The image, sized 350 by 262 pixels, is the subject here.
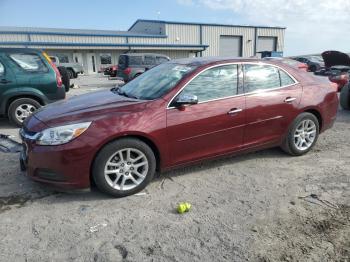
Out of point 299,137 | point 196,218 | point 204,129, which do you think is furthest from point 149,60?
point 196,218

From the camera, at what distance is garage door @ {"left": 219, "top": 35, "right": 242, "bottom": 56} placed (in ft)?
136

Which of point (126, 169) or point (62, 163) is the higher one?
point (62, 163)

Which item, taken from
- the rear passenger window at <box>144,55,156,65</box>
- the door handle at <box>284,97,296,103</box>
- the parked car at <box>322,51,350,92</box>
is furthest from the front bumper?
the rear passenger window at <box>144,55,156,65</box>

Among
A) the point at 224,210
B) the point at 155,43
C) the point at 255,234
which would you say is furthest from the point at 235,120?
the point at 155,43

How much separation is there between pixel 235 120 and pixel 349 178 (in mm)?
1639

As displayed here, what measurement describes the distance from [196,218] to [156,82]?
1.94 metres

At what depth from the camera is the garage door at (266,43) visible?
43.9 m

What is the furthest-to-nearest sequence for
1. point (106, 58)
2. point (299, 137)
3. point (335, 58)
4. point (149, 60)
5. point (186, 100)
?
point (106, 58) < point (149, 60) < point (335, 58) < point (299, 137) < point (186, 100)

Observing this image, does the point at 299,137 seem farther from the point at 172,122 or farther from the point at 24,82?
the point at 24,82

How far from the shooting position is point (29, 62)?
6836mm

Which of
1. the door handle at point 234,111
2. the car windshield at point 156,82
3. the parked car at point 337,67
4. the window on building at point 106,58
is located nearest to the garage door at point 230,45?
the window on building at point 106,58

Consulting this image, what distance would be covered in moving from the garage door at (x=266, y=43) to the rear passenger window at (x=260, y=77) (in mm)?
42153

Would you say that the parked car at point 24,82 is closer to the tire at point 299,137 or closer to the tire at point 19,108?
the tire at point 19,108

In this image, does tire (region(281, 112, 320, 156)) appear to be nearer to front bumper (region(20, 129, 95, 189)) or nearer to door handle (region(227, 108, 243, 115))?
door handle (region(227, 108, 243, 115))
